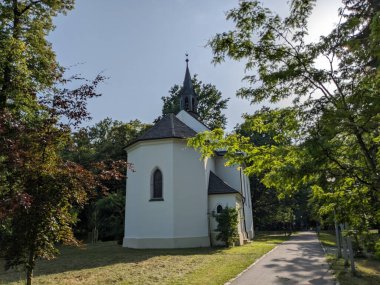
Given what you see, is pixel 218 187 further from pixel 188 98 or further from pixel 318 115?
pixel 318 115

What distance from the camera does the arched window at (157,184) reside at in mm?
23691

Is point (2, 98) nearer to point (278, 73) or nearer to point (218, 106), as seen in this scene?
point (278, 73)

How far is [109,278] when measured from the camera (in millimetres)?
11242

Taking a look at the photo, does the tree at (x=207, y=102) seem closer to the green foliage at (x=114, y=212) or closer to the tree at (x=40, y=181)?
the green foliage at (x=114, y=212)

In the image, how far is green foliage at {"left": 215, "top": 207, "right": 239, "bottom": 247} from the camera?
73.2 feet

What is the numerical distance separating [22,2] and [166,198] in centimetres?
1450

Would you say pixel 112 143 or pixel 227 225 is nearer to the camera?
pixel 227 225

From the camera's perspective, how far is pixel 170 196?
23.1 meters

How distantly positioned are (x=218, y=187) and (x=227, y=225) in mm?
3419

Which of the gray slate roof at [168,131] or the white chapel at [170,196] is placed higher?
the gray slate roof at [168,131]

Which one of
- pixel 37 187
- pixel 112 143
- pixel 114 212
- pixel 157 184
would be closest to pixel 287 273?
pixel 37 187

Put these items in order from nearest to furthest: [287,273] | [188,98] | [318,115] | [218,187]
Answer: [318,115] → [287,273] → [218,187] → [188,98]

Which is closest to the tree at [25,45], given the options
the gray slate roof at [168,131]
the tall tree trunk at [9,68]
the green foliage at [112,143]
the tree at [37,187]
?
the tall tree trunk at [9,68]

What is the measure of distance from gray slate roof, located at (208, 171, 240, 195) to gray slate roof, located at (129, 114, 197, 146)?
388 cm
